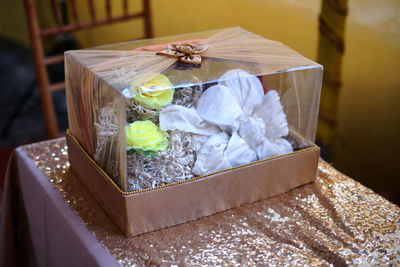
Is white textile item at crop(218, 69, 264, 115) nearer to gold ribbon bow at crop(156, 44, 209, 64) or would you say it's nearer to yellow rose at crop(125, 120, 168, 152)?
gold ribbon bow at crop(156, 44, 209, 64)

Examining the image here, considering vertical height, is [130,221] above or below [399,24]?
below

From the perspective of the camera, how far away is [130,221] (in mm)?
839

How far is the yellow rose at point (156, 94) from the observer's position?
0.82 metres

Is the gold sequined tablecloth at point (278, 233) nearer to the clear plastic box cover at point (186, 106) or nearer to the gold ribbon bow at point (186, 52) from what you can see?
the clear plastic box cover at point (186, 106)

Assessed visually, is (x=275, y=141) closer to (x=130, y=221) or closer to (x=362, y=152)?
(x=130, y=221)

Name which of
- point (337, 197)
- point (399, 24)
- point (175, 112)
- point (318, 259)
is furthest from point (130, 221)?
point (399, 24)

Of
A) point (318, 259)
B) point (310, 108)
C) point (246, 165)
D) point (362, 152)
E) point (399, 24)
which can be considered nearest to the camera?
point (318, 259)

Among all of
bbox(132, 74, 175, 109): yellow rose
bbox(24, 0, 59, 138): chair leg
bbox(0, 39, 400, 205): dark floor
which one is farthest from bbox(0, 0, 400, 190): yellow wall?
bbox(132, 74, 175, 109): yellow rose

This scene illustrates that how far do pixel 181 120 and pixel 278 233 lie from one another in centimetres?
31

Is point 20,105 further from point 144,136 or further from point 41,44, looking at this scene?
point 144,136

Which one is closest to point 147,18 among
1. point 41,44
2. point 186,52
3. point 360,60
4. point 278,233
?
point 41,44

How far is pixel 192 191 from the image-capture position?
88cm

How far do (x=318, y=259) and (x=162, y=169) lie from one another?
35 centimetres

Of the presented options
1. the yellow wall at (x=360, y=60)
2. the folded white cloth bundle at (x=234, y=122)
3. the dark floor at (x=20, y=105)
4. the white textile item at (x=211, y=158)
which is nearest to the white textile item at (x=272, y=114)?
the folded white cloth bundle at (x=234, y=122)
